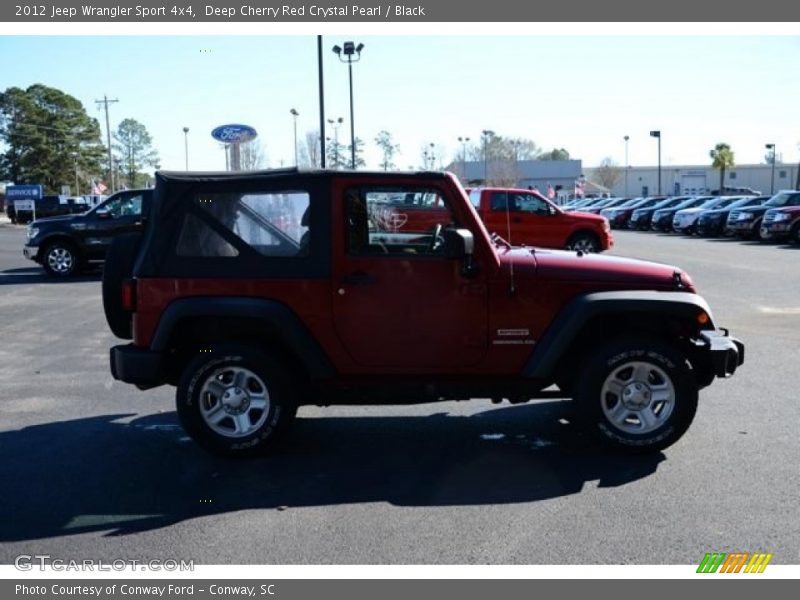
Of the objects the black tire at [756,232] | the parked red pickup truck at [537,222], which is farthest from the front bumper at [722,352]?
the black tire at [756,232]

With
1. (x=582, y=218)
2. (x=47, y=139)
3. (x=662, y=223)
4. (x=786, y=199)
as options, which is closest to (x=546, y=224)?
(x=582, y=218)

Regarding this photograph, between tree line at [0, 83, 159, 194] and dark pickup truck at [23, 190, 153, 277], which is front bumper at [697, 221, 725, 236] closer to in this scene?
dark pickup truck at [23, 190, 153, 277]

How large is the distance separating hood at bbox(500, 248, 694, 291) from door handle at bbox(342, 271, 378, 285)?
0.93 metres

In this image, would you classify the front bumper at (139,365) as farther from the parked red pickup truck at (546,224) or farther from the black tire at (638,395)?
the parked red pickup truck at (546,224)

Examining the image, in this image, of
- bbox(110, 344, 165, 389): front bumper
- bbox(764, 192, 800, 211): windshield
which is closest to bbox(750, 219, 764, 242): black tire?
bbox(764, 192, 800, 211): windshield

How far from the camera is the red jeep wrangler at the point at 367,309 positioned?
5.60m

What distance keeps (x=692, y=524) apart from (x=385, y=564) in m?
1.73

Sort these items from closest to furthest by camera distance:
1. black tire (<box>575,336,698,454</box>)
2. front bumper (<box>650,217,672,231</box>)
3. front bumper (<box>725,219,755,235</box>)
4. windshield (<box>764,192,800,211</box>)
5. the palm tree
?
black tire (<box>575,336,698,454</box>) < windshield (<box>764,192,800,211</box>) < front bumper (<box>725,219,755,235</box>) < front bumper (<box>650,217,672,231</box>) < the palm tree

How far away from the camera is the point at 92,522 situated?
4.65 meters

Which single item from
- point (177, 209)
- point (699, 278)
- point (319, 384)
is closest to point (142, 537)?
point (319, 384)

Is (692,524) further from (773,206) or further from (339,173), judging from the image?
(773,206)

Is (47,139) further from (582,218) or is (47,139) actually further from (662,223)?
(582,218)

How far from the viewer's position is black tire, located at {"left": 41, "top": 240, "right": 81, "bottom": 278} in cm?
1797

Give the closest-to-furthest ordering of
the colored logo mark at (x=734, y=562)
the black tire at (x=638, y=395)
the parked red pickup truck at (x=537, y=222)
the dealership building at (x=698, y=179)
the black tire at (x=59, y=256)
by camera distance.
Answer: the colored logo mark at (x=734, y=562) → the black tire at (x=638, y=395) → the black tire at (x=59, y=256) → the parked red pickup truck at (x=537, y=222) → the dealership building at (x=698, y=179)
